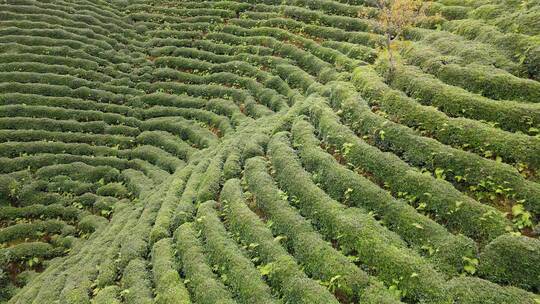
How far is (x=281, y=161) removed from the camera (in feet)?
52.6

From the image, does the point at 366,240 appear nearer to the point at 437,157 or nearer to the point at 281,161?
the point at 437,157

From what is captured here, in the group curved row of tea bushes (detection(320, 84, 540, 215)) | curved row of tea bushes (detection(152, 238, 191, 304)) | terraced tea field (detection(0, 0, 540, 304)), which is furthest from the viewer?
curved row of tea bushes (detection(152, 238, 191, 304))

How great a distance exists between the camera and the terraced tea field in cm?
1112

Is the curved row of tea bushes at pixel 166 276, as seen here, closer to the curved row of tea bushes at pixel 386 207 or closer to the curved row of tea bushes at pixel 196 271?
the curved row of tea bushes at pixel 196 271

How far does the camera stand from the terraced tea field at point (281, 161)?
36.5 ft

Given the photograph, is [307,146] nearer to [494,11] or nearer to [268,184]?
[268,184]

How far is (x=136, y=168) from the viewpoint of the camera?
24172 mm

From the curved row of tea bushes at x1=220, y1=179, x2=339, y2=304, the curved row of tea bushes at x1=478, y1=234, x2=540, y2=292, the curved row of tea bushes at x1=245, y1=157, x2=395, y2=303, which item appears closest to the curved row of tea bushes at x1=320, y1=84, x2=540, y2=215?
the curved row of tea bushes at x1=478, y1=234, x2=540, y2=292

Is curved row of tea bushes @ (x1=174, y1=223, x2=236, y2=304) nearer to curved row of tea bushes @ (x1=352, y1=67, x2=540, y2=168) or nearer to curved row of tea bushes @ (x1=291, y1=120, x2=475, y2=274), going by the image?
curved row of tea bushes @ (x1=291, y1=120, x2=475, y2=274)

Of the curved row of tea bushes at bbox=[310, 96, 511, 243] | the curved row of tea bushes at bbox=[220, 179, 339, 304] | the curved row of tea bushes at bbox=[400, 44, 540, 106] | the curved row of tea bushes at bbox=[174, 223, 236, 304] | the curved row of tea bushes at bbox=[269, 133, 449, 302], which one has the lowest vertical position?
the curved row of tea bushes at bbox=[174, 223, 236, 304]

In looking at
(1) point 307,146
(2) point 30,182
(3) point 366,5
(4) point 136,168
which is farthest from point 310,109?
(2) point 30,182

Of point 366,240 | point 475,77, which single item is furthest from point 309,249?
point 475,77

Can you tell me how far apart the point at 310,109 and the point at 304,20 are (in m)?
13.4

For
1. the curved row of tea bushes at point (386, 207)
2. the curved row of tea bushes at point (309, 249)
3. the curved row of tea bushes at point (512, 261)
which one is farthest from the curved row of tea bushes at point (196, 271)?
the curved row of tea bushes at point (512, 261)
